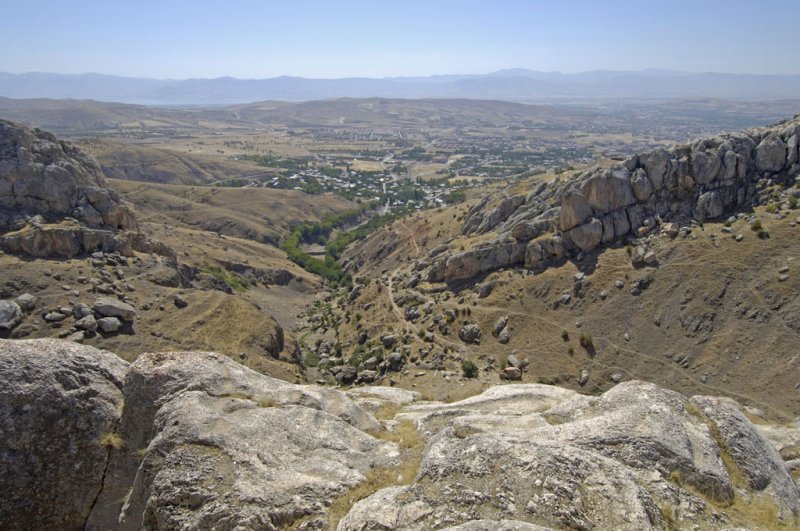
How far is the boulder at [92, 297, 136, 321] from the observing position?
38375 mm

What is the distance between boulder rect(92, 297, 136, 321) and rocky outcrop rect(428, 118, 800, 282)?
33.4 meters

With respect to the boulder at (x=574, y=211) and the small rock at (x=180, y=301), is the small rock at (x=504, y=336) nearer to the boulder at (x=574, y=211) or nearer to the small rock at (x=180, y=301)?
the boulder at (x=574, y=211)

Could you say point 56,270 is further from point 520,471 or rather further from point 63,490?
point 520,471

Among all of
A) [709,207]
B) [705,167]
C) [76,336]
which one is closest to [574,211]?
[709,207]

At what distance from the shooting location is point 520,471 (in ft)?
36.1

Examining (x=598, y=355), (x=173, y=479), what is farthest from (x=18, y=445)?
(x=598, y=355)

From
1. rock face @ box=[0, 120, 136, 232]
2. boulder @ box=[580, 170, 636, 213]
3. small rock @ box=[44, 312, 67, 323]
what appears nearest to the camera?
small rock @ box=[44, 312, 67, 323]

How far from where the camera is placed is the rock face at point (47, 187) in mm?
46750

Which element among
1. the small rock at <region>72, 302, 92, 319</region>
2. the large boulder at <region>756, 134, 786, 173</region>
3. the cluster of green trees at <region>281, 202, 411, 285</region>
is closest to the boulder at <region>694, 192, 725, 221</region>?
the large boulder at <region>756, 134, 786, 173</region>

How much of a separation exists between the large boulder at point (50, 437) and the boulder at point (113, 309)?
2645 centimetres

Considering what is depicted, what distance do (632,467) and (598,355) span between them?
1235 inches

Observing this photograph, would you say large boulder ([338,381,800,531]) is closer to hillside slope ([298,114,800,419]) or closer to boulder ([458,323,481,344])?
hillside slope ([298,114,800,419])

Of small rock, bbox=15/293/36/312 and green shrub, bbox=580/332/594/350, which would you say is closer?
small rock, bbox=15/293/36/312

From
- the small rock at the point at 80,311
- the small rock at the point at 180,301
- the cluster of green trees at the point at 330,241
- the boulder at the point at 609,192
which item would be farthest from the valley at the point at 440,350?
the cluster of green trees at the point at 330,241
